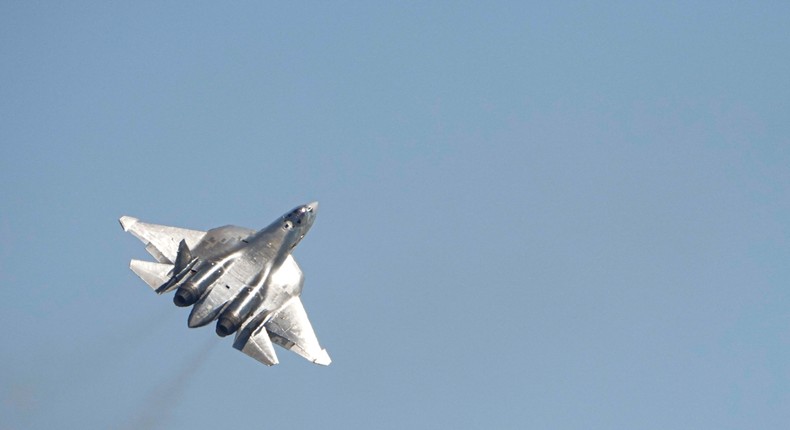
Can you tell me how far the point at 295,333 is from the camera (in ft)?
316

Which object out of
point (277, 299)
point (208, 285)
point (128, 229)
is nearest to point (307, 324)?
point (277, 299)

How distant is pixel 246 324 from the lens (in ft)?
303

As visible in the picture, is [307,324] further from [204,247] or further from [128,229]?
→ [128,229]

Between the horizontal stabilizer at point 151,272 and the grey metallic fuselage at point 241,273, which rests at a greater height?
the grey metallic fuselage at point 241,273

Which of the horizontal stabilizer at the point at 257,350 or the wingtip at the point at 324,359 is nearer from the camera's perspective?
the horizontal stabilizer at the point at 257,350

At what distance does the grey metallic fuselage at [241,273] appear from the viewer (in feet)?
294

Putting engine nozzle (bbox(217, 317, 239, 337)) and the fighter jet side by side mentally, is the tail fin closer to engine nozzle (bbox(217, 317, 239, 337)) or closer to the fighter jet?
the fighter jet

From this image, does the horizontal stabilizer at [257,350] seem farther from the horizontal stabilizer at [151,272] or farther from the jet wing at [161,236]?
the jet wing at [161,236]

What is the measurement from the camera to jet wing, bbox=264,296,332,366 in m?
95.6

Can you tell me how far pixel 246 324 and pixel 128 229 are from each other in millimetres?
14941

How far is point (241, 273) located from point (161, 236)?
919 cm

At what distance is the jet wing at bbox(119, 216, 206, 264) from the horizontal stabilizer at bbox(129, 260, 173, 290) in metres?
2.71

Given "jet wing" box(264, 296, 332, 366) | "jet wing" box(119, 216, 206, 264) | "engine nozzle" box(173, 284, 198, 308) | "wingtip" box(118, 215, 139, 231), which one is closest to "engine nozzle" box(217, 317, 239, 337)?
"engine nozzle" box(173, 284, 198, 308)

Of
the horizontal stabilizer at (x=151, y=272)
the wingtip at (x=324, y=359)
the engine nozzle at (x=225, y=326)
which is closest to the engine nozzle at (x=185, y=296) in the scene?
the engine nozzle at (x=225, y=326)
